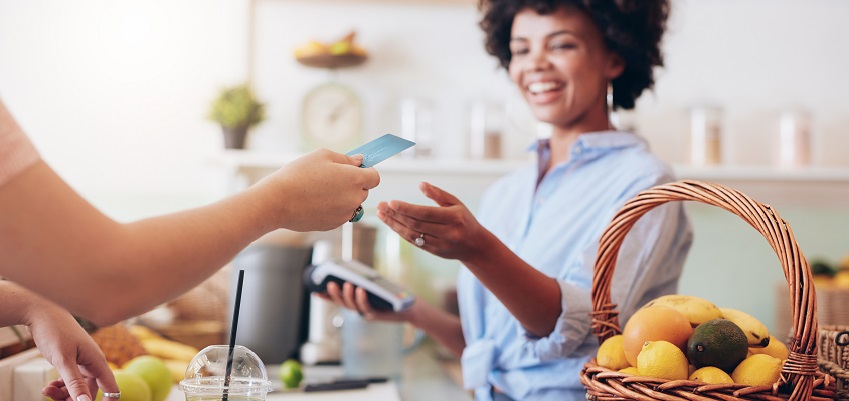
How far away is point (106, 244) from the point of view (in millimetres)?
568

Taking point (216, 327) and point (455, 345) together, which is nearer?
point (455, 345)

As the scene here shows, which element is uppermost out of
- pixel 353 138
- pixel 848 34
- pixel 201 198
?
pixel 848 34

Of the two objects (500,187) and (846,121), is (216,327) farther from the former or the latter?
(846,121)

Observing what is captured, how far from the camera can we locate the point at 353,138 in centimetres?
267

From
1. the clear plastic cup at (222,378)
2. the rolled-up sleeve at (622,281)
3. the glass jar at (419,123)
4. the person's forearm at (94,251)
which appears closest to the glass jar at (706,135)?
the glass jar at (419,123)

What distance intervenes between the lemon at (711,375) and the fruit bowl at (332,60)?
6.36 ft

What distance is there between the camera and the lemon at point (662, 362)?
822mm

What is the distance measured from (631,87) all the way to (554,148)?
188 mm

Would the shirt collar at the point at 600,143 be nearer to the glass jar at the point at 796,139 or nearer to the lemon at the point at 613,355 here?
the lemon at the point at 613,355

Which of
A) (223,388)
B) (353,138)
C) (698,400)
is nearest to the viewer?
(698,400)

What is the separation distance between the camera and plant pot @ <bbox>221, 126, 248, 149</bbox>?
2.52m

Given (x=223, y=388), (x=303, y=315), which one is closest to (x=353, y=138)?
(x=303, y=315)

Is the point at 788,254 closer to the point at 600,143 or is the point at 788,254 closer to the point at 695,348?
the point at 695,348

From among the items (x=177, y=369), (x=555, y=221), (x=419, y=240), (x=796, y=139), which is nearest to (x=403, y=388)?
(x=177, y=369)
